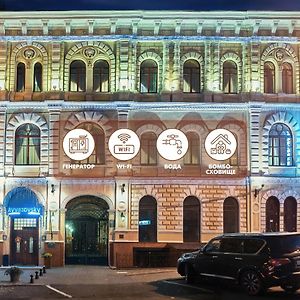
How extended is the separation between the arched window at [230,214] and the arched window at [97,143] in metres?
7.31

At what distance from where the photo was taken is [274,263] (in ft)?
72.5

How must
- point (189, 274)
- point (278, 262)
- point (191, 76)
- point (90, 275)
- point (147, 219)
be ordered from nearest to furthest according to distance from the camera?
point (278, 262)
point (189, 274)
point (90, 275)
point (147, 219)
point (191, 76)

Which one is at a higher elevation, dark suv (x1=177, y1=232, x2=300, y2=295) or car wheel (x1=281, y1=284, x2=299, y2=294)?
dark suv (x1=177, y1=232, x2=300, y2=295)

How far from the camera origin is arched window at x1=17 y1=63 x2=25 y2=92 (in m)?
38.5

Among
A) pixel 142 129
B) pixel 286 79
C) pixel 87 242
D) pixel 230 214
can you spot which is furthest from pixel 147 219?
pixel 286 79

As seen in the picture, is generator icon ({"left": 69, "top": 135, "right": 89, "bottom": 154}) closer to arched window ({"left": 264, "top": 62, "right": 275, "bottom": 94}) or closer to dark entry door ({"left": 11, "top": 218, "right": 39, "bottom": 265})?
dark entry door ({"left": 11, "top": 218, "right": 39, "bottom": 265})

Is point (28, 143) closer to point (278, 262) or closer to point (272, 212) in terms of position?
point (272, 212)

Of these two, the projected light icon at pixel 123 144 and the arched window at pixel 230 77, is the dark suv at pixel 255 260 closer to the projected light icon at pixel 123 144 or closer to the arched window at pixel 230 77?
the projected light icon at pixel 123 144

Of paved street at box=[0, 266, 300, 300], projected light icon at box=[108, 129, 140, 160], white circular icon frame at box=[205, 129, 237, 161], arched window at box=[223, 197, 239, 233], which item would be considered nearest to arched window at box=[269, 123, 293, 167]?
white circular icon frame at box=[205, 129, 237, 161]

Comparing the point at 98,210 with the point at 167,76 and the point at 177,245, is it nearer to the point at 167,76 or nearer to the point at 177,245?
the point at 177,245

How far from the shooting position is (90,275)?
105ft

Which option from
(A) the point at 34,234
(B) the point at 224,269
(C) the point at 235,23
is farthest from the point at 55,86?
(B) the point at 224,269

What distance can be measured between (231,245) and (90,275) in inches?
388

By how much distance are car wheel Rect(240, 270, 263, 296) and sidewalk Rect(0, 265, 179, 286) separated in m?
7.06
